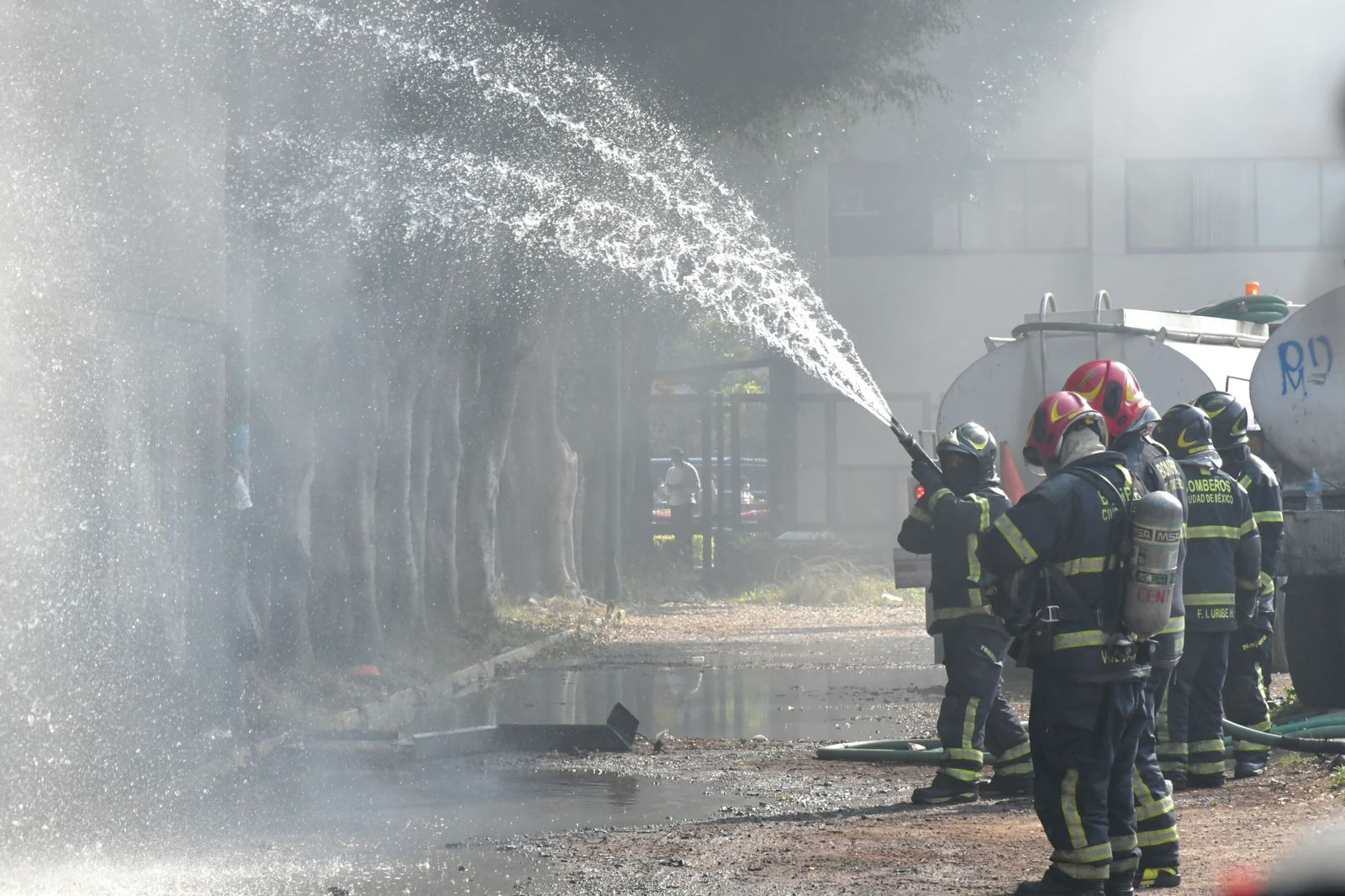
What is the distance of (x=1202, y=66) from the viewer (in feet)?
90.1

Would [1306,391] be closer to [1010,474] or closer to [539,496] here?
[1010,474]

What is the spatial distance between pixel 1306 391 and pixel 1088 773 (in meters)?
5.28

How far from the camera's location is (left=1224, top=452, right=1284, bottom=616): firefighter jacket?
884 centimetres

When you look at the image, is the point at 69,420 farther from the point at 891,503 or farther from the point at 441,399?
the point at 891,503

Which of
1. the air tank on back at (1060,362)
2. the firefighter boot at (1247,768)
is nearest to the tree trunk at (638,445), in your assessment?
the air tank on back at (1060,362)

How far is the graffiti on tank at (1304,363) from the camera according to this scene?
10031 mm

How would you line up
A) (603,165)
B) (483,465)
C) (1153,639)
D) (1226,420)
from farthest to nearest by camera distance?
(483,465) → (603,165) → (1226,420) → (1153,639)

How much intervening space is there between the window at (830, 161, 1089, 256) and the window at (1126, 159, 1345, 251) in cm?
117

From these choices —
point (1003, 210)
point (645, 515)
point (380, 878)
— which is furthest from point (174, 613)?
point (1003, 210)

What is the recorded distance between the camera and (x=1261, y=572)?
8.71m

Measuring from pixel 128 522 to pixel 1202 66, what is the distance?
2267 cm

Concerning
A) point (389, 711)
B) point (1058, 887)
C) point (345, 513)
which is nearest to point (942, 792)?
point (1058, 887)

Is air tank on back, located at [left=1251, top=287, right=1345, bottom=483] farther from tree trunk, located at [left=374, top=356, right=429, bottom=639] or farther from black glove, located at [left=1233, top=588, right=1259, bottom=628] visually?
tree trunk, located at [left=374, top=356, right=429, bottom=639]

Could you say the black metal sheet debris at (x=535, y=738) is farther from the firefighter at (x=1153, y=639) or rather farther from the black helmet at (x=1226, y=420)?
the firefighter at (x=1153, y=639)
